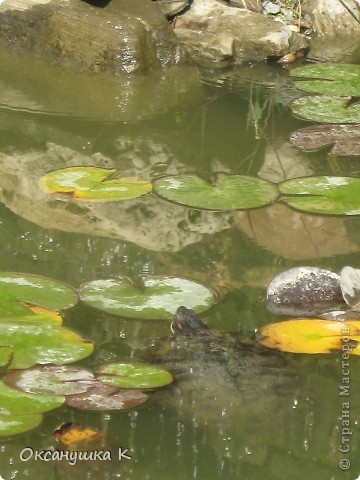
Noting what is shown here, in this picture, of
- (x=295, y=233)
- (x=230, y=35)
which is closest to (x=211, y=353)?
(x=295, y=233)

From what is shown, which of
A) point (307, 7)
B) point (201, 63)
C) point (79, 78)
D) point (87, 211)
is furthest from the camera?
point (307, 7)

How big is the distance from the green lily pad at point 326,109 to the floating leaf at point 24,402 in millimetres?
2695

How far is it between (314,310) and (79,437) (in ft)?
3.42

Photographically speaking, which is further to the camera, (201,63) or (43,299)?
(201,63)

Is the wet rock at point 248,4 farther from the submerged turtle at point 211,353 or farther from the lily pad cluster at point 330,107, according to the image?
the submerged turtle at point 211,353

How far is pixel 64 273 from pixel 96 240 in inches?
11.1

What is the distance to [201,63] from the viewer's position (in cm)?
584

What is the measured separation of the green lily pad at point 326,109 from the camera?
489cm

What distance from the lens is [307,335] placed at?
3.01m

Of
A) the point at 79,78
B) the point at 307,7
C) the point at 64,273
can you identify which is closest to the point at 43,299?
the point at 64,273

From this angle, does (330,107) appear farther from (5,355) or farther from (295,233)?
(5,355)

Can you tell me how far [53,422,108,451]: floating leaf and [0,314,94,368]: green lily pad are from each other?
1.00ft

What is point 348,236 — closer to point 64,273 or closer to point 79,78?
point 64,273

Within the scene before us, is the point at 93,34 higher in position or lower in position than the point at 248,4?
higher
